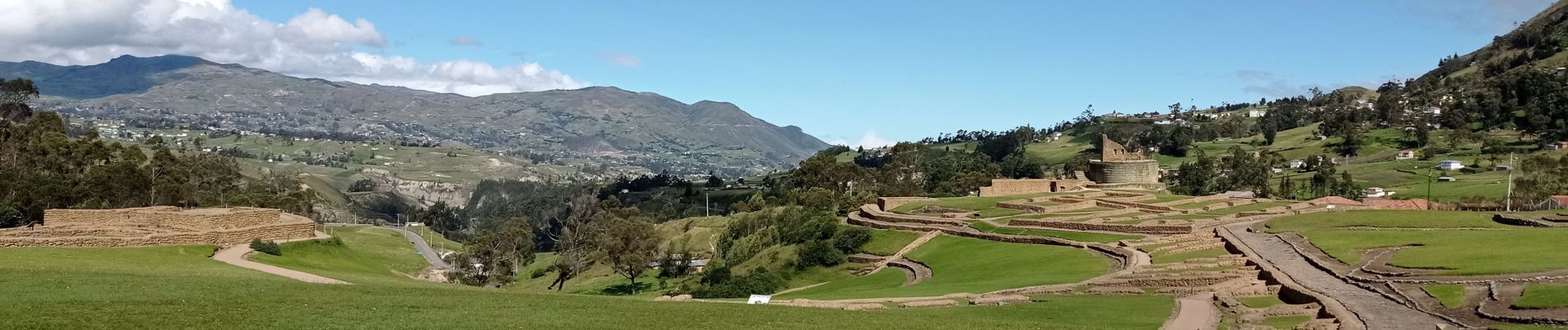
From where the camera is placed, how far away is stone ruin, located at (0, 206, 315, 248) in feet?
133

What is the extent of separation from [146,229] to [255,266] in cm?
825

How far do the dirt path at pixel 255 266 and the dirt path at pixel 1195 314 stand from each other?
22.9 meters

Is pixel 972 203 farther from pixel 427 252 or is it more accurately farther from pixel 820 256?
pixel 427 252

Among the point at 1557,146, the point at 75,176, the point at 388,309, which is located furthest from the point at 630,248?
the point at 1557,146

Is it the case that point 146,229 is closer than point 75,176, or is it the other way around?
point 146,229

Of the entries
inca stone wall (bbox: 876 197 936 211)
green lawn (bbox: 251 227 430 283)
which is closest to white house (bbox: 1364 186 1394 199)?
inca stone wall (bbox: 876 197 936 211)

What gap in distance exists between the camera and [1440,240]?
37.1m

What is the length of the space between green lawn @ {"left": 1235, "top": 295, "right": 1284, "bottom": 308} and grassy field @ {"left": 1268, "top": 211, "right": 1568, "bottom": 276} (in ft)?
14.2

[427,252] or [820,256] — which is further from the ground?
[820,256]

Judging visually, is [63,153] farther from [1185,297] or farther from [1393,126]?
[1393,126]

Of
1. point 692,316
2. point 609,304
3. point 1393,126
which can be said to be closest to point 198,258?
point 609,304

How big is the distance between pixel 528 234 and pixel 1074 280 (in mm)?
51607

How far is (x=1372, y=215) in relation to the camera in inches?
1861

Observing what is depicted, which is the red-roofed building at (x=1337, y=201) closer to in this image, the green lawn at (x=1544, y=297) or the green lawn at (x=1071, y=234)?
the green lawn at (x=1071, y=234)
